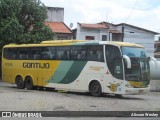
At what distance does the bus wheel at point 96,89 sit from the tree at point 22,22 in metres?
16.2

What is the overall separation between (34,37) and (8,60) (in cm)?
994

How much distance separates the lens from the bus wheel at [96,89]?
79.9 feet

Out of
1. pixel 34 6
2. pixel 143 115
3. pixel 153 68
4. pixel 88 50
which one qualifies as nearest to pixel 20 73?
pixel 88 50

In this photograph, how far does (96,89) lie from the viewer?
80.5 ft

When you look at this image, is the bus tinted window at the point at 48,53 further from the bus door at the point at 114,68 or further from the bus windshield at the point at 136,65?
the bus windshield at the point at 136,65

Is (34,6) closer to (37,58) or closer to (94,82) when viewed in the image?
(37,58)

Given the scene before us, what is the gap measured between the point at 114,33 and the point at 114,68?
3900cm

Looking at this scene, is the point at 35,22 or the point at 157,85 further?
the point at 35,22

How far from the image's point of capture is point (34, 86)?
29484 millimetres

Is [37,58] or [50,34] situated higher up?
[50,34]

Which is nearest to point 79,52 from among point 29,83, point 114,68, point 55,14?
point 114,68

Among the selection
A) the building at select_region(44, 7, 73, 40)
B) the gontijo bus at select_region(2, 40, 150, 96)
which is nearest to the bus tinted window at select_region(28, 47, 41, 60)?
the gontijo bus at select_region(2, 40, 150, 96)

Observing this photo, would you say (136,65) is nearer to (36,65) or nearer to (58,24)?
(36,65)

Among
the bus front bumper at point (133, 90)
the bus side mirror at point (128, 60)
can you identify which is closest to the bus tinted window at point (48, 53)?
the bus side mirror at point (128, 60)
